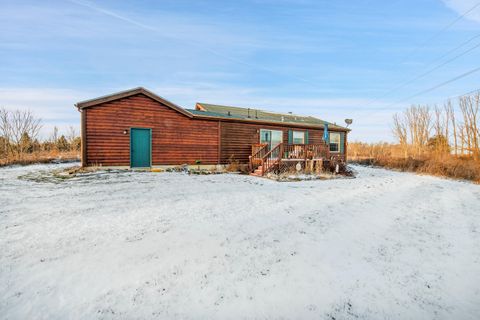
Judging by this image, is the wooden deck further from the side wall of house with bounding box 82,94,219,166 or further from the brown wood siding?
the side wall of house with bounding box 82,94,219,166

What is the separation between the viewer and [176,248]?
2773mm

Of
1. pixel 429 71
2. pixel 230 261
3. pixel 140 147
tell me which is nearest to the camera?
pixel 230 261

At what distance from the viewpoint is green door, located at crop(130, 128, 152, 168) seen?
1095 centimetres

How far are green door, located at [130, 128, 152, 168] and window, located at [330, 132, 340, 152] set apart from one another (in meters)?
13.5

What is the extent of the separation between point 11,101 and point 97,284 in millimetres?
22697

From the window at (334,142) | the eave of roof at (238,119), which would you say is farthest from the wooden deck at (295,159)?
the window at (334,142)

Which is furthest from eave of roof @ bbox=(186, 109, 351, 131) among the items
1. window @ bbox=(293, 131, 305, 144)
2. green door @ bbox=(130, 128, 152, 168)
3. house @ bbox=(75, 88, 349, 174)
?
green door @ bbox=(130, 128, 152, 168)

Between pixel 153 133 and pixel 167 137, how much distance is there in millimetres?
713

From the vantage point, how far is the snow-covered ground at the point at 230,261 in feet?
6.13

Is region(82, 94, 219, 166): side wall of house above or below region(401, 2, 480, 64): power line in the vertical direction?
below

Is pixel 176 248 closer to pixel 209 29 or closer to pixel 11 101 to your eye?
pixel 209 29

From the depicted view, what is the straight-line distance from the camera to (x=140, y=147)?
1110cm

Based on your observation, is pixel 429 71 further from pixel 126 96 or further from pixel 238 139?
pixel 126 96

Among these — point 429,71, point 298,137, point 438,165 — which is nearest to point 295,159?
point 298,137
